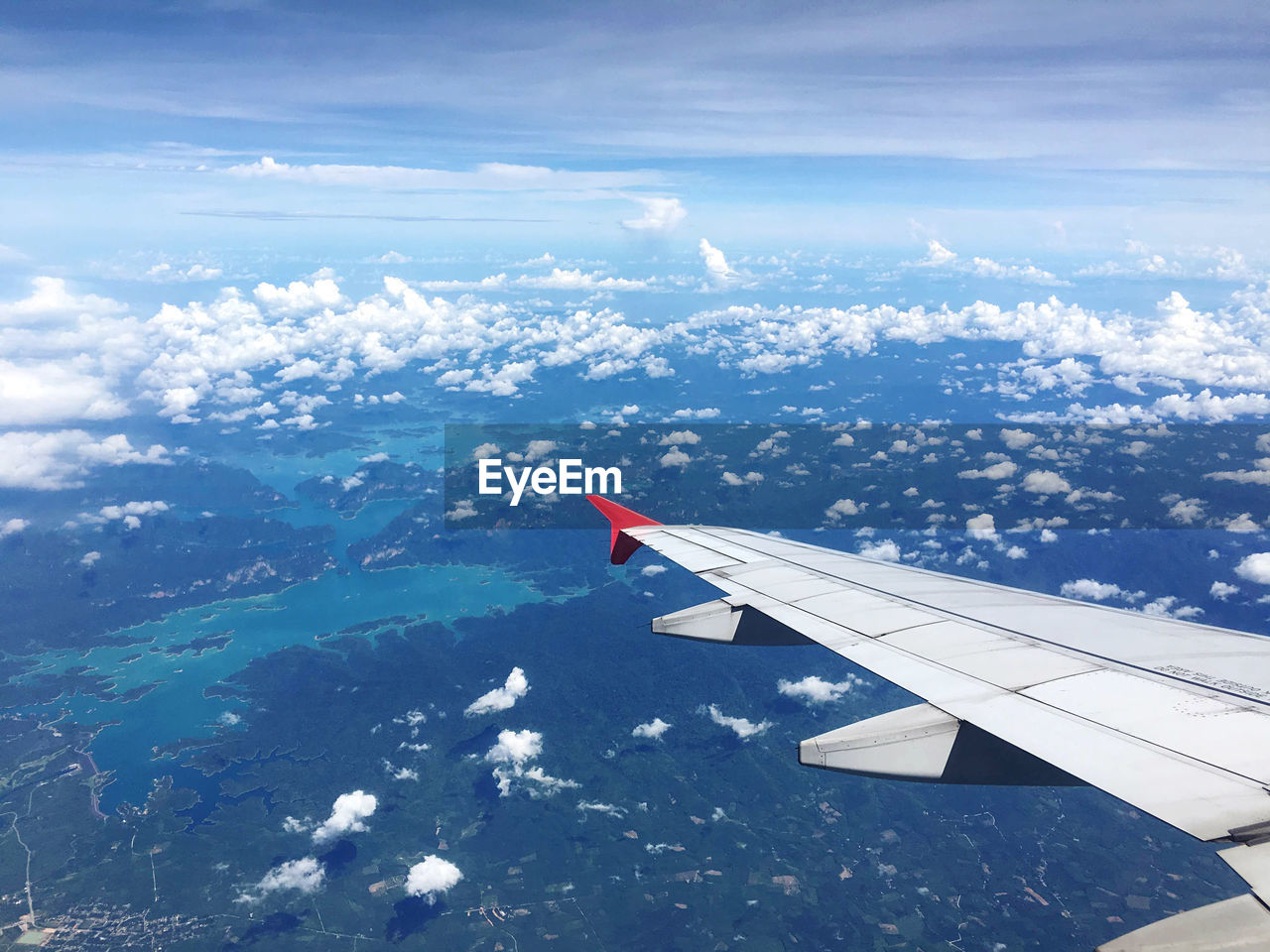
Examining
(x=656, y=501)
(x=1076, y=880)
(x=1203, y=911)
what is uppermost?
(x=1203, y=911)

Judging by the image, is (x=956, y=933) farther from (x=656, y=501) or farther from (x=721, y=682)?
(x=656, y=501)

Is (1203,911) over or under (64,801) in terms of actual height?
over

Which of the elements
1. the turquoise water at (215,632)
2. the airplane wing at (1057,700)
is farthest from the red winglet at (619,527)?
the turquoise water at (215,632)

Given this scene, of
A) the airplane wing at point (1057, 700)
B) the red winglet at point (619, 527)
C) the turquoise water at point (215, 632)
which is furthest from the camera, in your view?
the turquoise water at point (215, 632)

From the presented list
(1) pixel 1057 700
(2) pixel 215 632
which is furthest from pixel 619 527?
(2) pixel 215 632

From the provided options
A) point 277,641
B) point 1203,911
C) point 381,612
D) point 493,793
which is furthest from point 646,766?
point 1203,911

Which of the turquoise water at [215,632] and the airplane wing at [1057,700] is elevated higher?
the airplane wing at [1057,700]

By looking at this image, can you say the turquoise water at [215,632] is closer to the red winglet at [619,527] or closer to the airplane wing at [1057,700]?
the red winglet at [619,527]

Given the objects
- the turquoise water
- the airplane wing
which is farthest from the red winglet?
the turquoise water

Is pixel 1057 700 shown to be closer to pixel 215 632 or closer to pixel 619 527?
pixel 619 527
